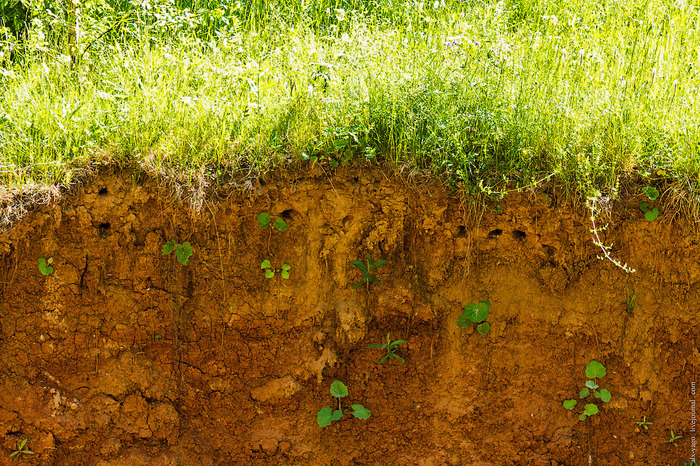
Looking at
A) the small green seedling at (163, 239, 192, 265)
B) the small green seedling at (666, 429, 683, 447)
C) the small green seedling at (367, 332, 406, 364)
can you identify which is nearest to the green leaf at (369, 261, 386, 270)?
the small green seedling at (367, 332, 406, 364)

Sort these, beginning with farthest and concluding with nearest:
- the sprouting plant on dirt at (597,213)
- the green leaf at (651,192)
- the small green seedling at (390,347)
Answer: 1. the small green seedling at (390,347)
2. the green leaf at (651,192)
3. the sprouting plant on dirt at (597,213)

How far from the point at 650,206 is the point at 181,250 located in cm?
222

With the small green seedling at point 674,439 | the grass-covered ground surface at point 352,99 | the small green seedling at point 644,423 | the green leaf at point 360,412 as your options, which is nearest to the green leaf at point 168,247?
the grass-covered ground surface at point 352,99

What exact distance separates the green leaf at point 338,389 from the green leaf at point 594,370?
1162 mm

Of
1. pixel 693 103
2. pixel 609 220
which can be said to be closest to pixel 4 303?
pixel 609 220

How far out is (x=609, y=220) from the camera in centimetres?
321

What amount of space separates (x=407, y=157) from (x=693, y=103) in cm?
152

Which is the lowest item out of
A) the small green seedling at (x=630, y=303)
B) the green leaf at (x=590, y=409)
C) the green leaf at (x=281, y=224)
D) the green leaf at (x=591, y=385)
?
the green leaf at (x=590, y=409)

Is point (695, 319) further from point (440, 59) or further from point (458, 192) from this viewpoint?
point (440, 59)

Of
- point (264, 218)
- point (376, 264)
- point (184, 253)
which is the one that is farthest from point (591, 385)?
point (184, 253)

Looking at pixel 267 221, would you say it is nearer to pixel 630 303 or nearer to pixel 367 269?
pixel 367 269

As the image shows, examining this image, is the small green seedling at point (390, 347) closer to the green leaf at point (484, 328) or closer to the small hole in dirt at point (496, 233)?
the green leaf at point (484, 328)

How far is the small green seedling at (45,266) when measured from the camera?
3.24 meters

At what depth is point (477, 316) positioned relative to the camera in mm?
3314
